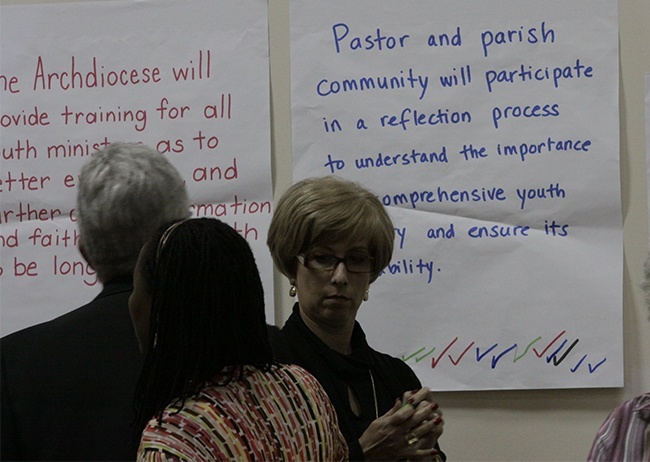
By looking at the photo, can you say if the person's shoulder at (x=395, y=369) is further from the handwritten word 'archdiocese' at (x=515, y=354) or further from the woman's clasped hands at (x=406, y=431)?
the handwritten word 'archdiocese' at (x=515, y=354)

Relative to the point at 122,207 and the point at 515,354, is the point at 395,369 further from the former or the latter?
the point at 122,207

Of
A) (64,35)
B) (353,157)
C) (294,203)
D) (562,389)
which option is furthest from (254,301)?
(64,35)

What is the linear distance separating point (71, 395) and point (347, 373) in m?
0.47

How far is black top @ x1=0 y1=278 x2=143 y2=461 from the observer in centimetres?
119

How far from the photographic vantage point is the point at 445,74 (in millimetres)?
1978

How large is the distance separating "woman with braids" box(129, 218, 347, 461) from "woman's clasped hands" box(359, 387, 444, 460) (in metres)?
0.31

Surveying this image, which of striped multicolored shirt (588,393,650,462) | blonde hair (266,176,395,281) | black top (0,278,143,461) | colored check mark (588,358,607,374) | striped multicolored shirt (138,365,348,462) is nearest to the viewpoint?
striped multicolored shirt (138,365,348,462)

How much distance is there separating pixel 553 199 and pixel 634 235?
0.19 m

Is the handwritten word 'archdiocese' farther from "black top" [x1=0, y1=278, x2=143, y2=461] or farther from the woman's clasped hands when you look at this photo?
"black top" [x1=0, y1=278, x2=143, y2=461]

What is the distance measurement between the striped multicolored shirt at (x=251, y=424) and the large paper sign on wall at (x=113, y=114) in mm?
916

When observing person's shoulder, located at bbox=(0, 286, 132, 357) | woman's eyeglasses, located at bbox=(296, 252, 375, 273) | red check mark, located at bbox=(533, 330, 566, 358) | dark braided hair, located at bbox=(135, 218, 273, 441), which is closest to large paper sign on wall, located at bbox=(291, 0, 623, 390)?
red check mark, located at bbox=(533, 330, 566, 358)

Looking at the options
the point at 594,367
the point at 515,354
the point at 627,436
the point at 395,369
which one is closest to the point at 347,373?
the point at 395,369

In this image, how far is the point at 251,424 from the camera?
1.00m

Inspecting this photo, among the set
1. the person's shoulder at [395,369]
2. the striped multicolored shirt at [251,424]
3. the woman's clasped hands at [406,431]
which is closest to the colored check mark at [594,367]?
the person's shoulder at [395,369]
